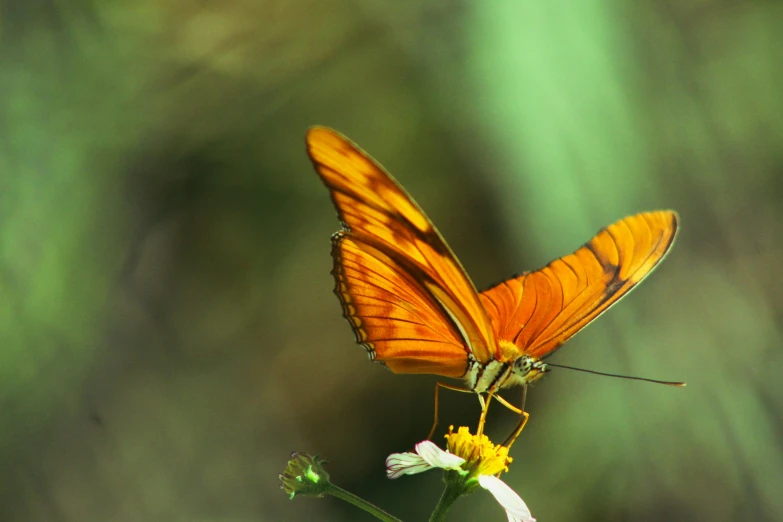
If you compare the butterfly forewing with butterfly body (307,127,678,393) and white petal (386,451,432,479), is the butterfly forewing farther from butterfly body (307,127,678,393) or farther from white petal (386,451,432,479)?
white petal (386,451,432,479)

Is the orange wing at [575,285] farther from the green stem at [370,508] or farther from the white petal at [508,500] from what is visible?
the green stem at [370,508]

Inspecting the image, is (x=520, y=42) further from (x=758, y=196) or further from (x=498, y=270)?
(x=758, y=196)

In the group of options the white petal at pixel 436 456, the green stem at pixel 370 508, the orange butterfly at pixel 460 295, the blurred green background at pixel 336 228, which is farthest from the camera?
the blurred green background at pixel 336 228

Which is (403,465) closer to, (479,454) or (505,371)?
(479,454)

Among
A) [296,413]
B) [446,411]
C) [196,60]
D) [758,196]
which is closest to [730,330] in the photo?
[758,196]

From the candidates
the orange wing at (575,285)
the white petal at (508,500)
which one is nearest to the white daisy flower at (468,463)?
the white petal at (508,500)

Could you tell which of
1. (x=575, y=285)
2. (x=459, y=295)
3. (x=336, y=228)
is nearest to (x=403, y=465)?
(x=459, y=295)

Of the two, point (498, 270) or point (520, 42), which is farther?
point (498, 270)
